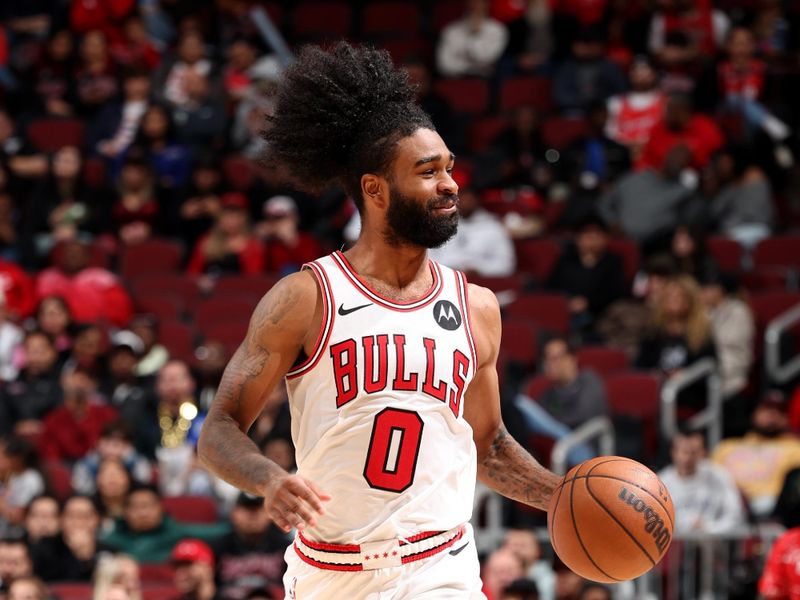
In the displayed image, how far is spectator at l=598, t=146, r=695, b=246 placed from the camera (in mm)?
11930

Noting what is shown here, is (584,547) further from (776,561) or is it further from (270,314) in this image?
(776,561)

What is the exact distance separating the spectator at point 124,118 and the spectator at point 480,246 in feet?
12.5

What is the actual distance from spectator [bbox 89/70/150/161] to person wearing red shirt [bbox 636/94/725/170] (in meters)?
4.77

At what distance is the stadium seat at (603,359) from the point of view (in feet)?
34.4

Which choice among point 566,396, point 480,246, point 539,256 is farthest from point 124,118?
point 566,396

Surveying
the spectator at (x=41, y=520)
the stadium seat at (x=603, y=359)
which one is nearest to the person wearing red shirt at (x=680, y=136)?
the stadium seat at (x=603, y=359)

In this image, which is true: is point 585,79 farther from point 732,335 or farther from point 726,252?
point 732,335

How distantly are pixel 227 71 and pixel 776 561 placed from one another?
8759 millimetres

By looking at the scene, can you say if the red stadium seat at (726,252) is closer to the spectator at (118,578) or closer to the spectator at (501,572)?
the spectator at (501,572)

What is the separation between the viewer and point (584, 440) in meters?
9.55

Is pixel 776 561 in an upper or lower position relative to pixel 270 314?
lower

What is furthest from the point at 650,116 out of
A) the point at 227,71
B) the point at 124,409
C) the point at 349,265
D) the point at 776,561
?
the point at 349,265

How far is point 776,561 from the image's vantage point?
7.30 meters

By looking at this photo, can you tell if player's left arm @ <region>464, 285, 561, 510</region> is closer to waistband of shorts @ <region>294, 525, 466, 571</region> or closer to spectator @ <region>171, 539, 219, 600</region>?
waistband of shorts @ <region>294, 525, 466, 571</region>
